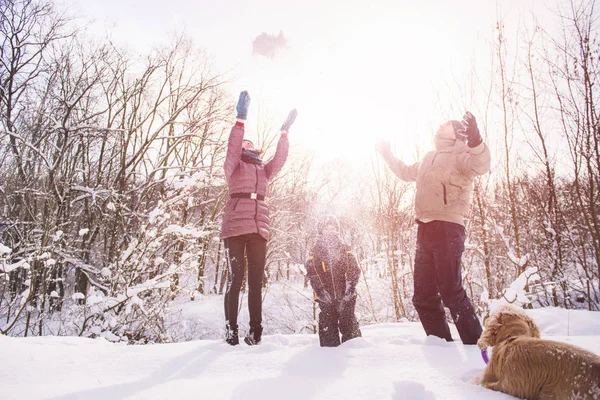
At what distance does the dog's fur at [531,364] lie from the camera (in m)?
1.11

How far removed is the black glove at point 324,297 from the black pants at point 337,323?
32 mm

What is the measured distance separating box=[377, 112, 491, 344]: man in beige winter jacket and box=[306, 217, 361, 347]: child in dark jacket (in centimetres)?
57

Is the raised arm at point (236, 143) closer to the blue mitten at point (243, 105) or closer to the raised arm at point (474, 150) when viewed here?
the blue mitten at point (243, 105)

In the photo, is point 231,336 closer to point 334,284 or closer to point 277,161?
point 334,284

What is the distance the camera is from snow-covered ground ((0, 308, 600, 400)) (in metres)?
1.38

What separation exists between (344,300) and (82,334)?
14.9 ft

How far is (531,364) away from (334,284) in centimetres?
168

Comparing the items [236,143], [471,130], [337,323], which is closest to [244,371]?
[337,323]

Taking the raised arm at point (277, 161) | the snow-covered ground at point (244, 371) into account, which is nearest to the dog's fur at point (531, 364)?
the snow-covered ground at point (244, 371)

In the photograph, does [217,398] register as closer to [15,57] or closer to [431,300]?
[431,300]

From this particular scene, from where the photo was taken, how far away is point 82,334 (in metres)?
4.97

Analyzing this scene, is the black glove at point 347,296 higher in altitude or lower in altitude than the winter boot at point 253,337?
higher

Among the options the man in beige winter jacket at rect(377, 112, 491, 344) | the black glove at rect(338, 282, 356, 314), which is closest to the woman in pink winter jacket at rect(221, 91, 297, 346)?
the black glove at rect(338, 282, 356, 314)

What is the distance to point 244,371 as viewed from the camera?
175 cm
